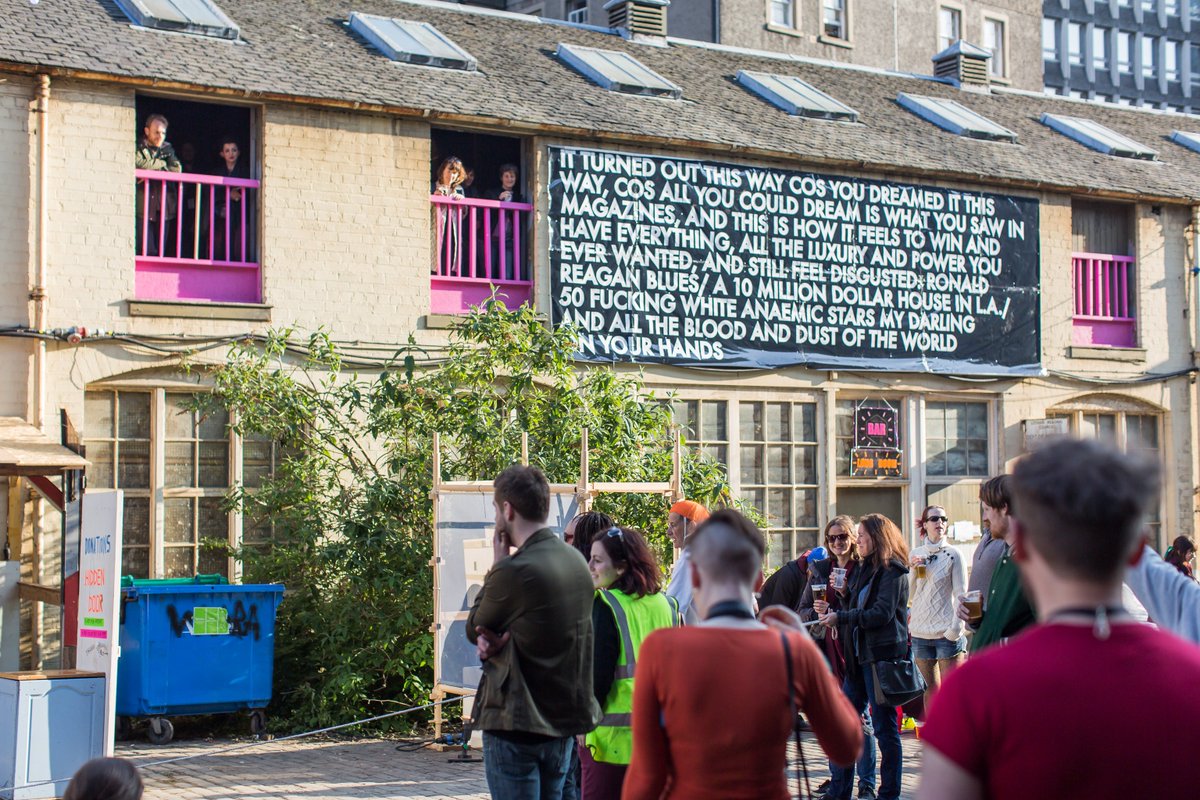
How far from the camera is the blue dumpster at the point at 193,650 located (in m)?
12.0

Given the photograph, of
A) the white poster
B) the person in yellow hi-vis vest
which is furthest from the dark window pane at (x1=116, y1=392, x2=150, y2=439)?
the person in yellow hi-vis vest

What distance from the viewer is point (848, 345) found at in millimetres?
17938

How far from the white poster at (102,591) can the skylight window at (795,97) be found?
11.6m

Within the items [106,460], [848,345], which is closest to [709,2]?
[848,345]

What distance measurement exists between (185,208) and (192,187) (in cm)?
26

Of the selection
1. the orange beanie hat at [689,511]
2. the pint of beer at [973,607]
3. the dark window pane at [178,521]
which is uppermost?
the orange beanie hat at [689,511]

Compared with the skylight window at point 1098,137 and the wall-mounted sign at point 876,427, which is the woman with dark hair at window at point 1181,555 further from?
the skylight window at point 1098,137

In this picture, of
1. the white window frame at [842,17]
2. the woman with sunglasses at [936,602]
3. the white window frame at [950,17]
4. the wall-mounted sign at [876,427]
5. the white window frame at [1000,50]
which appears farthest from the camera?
the white window frame at [1000,50]

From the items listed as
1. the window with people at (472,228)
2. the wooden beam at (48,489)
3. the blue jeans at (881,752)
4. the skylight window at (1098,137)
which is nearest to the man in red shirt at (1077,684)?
the blue jeans at (881,752)

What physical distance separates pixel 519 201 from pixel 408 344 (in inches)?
97.7

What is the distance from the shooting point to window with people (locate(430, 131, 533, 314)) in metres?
15.8

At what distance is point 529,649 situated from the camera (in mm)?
5664

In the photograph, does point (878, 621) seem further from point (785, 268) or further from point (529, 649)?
point (785, 268)

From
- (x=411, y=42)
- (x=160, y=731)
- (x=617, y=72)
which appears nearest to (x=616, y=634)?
(x=160, y=731)
